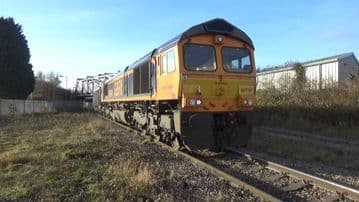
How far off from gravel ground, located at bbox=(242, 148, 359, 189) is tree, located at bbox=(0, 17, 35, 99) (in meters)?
54.8

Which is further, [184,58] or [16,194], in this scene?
[184,58]

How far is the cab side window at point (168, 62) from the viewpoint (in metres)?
14.2

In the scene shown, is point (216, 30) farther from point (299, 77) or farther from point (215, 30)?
point (299, 77)

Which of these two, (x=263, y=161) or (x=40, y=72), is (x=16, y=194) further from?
(x=40, y=72)

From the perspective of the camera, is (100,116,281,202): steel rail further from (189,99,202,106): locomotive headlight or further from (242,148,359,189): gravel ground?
(242,148,359,189): gravel ground

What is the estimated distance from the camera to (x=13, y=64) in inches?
2544

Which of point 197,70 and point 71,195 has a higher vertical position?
point 197,70

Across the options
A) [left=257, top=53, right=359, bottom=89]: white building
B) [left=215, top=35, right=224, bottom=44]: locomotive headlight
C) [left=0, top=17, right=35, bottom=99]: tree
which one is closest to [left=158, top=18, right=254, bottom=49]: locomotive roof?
[left=215, top=35, right=224, bottom=44]: locomotive headlight

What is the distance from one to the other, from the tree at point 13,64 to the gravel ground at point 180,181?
52.5m

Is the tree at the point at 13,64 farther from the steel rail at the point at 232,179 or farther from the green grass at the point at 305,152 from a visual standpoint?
the steel rail at the point at 232,179

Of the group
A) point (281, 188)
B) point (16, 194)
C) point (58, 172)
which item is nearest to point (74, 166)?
point (58, 172)

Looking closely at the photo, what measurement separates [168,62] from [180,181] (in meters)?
5.33

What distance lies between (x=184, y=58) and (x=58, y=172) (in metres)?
4.74

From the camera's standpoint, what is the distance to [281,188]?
966 centimetres
